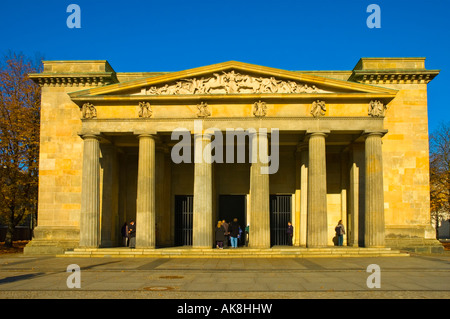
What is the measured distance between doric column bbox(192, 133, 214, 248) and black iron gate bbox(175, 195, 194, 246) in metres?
8.06

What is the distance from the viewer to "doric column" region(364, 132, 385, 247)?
32.2 metres

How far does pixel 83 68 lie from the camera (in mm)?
39906

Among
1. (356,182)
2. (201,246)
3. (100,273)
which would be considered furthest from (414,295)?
(356,182)

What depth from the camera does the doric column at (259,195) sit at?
3206cm

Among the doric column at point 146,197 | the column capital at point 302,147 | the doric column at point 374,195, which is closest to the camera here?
the doric column at point 374,195

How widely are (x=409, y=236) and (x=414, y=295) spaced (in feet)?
75.5

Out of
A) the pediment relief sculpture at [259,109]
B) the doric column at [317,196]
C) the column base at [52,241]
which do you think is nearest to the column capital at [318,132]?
the doric column at [317,196]

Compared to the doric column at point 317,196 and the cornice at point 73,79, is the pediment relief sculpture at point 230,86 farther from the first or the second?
the cornice at point 73,79

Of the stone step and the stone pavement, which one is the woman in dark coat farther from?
the stone pavement

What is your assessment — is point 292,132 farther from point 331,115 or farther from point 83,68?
point 83,68

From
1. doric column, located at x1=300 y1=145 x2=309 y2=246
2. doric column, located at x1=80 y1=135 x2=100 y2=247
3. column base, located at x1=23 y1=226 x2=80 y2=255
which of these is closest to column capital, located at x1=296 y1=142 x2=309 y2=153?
doric column, located at x1=300 y1=145 x2=309 y2=246

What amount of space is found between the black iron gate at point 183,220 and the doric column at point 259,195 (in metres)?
9.16

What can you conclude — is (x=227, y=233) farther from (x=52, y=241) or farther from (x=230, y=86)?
(x=52, y=241)
